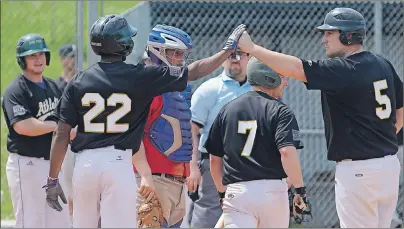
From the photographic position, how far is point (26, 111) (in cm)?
800

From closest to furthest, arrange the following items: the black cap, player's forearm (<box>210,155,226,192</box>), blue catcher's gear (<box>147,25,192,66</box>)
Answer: player's forearm (<box>210,155,226,192</box>), blue catcher's gear (<box>147,25,192,66</box>), the black cap

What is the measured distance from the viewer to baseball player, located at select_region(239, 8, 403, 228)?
637 centimetres

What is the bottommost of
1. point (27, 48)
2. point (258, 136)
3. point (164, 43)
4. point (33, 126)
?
point (33, 126)

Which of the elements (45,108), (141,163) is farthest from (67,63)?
(141,163)

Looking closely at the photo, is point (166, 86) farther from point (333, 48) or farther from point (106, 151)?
point (333, 48)

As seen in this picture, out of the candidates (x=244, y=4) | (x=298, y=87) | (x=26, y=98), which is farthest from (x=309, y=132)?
(x=26, y=98)

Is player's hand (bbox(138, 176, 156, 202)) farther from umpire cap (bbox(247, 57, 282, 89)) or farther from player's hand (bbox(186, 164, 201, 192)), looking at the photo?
player's hand (bbox(186, 164, 201, 192))

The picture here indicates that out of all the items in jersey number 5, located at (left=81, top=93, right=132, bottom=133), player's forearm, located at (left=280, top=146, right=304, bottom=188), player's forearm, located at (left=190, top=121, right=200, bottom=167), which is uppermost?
jersey number 5, located at (left=81, top=93, right=132, bottom=133)

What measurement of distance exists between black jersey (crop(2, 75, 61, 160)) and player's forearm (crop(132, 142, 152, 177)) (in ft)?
5.30

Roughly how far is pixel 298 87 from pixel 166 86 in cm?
477

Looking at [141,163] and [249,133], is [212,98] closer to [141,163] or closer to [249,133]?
[141,163]

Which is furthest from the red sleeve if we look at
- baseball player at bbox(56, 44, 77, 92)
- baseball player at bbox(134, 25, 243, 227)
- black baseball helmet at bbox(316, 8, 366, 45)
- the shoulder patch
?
baseball player at bbox(56, 44, 77, 92)

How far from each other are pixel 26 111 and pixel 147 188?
180cm

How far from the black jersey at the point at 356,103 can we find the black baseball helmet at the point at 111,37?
1.22m
